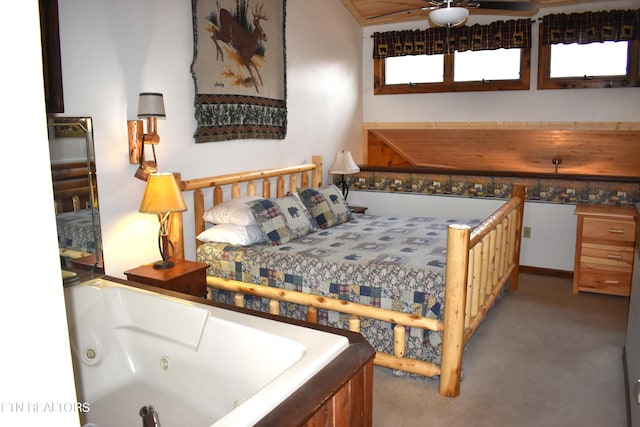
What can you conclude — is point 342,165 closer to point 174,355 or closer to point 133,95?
point 133,95

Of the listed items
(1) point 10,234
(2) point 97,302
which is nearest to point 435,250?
(2) point 97,302

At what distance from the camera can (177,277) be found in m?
2.80

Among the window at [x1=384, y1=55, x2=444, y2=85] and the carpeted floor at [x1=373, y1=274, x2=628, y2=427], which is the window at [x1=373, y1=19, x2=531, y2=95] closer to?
the window at [x1=384, y1=55, x2=444, y2=85]

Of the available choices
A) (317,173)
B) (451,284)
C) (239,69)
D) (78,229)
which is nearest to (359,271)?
(451,284)

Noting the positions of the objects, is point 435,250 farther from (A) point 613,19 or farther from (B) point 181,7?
(A) point 613,19

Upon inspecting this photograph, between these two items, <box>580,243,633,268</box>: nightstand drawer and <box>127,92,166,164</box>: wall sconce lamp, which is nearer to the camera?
<box>127,92,166,164</box>: wall sconce lamp

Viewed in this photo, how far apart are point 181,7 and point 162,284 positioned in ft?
5.94

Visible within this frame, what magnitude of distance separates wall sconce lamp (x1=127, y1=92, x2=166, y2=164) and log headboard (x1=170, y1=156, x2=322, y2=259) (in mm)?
301

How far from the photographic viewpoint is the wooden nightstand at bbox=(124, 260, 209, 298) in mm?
2752

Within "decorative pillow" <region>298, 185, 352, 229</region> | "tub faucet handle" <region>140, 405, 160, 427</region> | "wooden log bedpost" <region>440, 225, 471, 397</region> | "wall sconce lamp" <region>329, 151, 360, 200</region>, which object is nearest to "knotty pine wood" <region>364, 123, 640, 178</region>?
"wall sconce lamp" <region>329, 151, 360, 200</region>

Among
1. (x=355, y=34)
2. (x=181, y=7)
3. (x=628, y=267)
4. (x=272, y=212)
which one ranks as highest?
(x=355, y=34)

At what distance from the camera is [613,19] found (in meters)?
4.46

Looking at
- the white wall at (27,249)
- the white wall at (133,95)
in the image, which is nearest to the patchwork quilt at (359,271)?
the white wall at (133,95)

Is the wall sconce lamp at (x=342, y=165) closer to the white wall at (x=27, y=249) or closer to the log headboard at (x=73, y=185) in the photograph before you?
the log headboard at (x=73, y=185)
